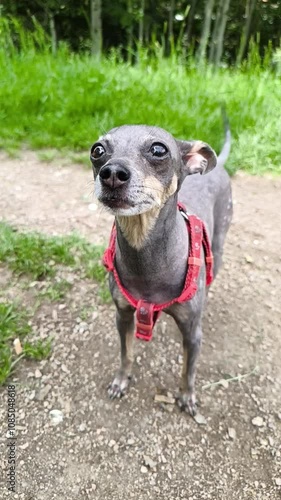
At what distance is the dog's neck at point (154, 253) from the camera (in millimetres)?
1827

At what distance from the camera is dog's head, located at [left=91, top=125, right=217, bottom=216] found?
1573 mm

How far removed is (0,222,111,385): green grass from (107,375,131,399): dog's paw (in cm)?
45

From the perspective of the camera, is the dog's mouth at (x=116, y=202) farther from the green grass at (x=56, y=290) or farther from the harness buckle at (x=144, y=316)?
the green grass at (x=56, y=290)

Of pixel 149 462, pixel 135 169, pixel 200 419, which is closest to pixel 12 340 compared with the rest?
pixel 149 462

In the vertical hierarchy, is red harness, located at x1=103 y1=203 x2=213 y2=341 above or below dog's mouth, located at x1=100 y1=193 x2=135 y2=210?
below

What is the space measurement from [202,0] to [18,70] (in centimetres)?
Result: 879

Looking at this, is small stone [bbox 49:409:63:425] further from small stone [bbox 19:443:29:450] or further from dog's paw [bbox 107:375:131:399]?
dog's paw [bbox 107:375:131:399]

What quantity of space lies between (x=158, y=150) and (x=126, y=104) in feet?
11.3

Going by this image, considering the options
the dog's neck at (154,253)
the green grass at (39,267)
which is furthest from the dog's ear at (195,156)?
the green grass at (39,267)

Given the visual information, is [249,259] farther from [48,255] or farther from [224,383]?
[48,255]

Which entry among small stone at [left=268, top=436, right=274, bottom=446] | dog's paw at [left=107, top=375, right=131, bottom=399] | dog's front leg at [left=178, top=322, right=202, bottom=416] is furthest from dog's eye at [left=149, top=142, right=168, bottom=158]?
small stone at [left=268, top=436, right=274, bottom=446]

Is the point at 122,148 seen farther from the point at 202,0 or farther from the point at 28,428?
the point at 202,0

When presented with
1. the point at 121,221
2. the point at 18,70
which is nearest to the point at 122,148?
the point at 121,221

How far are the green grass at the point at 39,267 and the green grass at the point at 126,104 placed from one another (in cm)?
138
